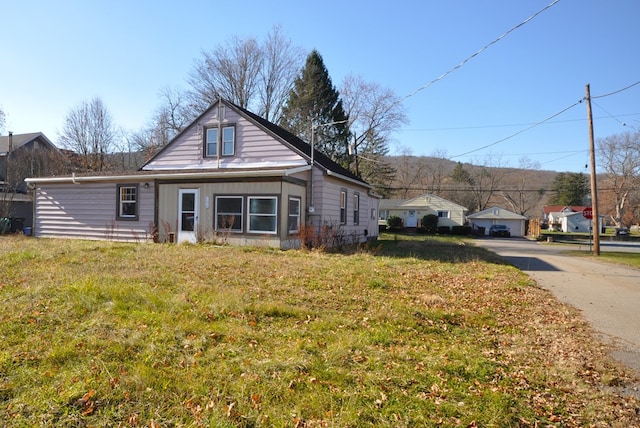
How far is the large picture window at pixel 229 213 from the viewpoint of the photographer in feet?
46.0

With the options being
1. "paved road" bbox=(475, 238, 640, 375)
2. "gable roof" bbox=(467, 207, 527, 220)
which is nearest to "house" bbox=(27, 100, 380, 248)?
"paved road" bbox=(475, 238, 640, 375)

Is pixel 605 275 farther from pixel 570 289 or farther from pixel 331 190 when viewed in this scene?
pixel 331 190

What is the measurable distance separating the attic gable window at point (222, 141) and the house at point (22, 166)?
561 inches

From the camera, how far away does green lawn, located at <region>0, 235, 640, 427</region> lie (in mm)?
3094

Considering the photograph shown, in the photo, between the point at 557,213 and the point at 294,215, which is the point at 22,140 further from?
the point at 557,213

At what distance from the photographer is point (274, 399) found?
323 centimetres

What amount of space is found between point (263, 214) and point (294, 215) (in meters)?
1.31

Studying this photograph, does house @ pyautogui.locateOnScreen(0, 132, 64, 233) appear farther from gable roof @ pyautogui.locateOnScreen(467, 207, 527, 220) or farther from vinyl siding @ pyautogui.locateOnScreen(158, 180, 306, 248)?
gable roof @ pyautogui.locateOnScreen(467, 207, 527, 220)

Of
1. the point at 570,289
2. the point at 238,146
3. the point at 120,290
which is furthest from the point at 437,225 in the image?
the point at 120,290

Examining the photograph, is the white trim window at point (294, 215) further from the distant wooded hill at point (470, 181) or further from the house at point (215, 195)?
the distant wooded hill at point (470, 181)

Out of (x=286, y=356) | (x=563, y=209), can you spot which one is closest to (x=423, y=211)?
(x=563, y=209)

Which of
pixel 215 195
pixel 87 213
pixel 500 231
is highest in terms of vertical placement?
pixel 215 195

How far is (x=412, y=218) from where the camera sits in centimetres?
4328

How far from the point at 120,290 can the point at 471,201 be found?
63804mm
